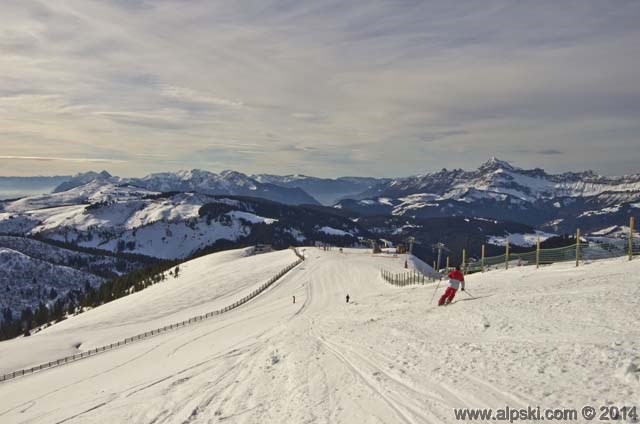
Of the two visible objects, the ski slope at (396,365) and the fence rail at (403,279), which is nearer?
the ski slope at (396,365)

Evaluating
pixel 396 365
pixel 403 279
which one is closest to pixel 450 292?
pixel 396 365

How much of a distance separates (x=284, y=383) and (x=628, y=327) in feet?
39.3

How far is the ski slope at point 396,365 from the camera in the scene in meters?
11.7

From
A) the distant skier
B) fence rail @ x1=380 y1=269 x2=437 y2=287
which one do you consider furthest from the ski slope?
fence rail @ x1=380 y1=269 x2=437 y2=287

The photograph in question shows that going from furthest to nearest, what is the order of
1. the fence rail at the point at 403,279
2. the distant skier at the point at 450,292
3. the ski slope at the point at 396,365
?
the fence rail at the point at 403,279 < the distant skier at the point at 450,292 < the ski slope at the point at 396,365

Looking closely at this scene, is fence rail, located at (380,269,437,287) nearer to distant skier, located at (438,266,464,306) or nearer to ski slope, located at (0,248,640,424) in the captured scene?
ski slope, located at (0,248,640,424)

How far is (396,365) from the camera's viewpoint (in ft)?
50.3

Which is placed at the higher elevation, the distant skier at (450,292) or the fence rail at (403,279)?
the distant skier at (450,292)

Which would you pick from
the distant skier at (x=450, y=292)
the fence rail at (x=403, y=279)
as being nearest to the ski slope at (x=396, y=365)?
the distant skier at (x=450, y=292)

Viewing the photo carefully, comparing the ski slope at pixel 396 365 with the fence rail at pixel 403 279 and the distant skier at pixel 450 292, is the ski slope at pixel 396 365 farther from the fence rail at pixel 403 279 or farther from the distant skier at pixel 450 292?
the fence rail at pixel 403 279

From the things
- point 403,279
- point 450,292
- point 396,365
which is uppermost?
point 450,292

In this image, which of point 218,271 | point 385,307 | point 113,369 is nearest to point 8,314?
point 218,271

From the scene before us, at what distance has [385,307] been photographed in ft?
94.7

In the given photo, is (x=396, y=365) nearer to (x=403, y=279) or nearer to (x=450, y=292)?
(x=450, y=292)
